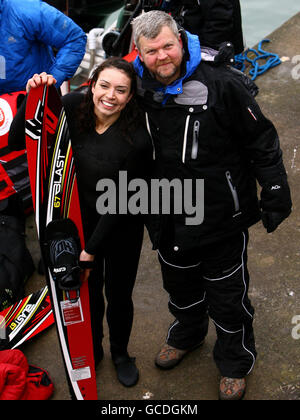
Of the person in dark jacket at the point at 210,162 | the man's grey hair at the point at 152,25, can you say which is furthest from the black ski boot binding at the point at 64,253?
the man's grey hair at the point at 152,25

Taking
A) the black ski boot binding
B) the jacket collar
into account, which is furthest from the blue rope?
the black ski boot binding

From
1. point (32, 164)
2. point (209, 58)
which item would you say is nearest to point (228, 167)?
point (209, 58)

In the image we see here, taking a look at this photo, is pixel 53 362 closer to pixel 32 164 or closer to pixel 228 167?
pixel 32 164

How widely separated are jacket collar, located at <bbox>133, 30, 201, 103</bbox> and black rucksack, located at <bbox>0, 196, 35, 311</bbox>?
1694 mm

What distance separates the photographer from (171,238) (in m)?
2.63

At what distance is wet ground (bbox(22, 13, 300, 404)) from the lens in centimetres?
297

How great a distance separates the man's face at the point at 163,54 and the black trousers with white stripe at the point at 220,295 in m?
0.82

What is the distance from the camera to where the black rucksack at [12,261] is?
11.2 ft

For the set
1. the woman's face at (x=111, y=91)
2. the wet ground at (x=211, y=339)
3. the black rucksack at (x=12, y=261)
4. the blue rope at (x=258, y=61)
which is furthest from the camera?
the blue rope at (x=258, y=61)

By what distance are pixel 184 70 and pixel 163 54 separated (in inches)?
5.0

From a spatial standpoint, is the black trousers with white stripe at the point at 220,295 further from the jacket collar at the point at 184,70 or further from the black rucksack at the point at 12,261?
the black rucksack at the point at 12,261

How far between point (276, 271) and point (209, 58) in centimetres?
171

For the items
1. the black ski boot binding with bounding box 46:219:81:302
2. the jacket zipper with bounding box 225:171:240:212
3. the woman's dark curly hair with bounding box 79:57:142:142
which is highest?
the woman's dark curly hair with bounding box 79:57:142:142

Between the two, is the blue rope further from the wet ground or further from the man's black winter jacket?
the man's black winter jacket
